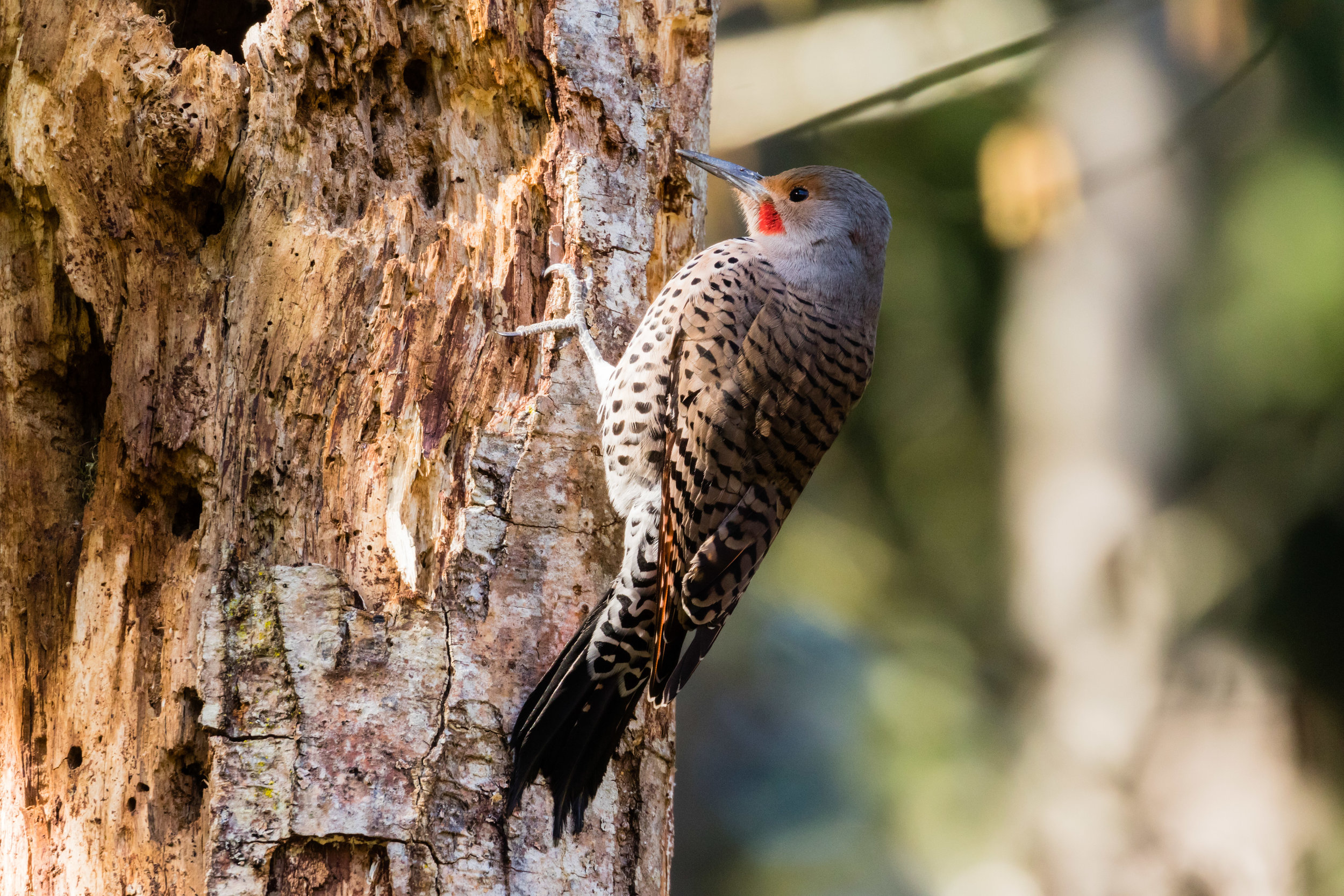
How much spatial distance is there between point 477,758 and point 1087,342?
5733 millimetres

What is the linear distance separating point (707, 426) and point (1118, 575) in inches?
185

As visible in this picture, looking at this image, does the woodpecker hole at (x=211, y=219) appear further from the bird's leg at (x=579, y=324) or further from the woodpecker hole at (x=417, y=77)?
the bird's leg at (x=579, y=324)

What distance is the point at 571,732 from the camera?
7.62 ft

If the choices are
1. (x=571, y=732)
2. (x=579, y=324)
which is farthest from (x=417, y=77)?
(x=571, y=732)

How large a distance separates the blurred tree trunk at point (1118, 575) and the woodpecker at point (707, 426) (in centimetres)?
407

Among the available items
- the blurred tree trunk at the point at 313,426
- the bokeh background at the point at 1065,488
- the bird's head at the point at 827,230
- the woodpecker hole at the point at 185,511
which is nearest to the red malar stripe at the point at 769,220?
the bird's head at the point at 827,230

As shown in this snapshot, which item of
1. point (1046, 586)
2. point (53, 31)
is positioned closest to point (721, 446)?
point (53, 31)

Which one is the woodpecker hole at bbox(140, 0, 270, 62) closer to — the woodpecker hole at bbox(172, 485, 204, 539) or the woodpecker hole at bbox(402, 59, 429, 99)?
the woodpecker hole at bbox(402, 59, 429, 99)

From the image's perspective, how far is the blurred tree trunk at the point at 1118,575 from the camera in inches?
258

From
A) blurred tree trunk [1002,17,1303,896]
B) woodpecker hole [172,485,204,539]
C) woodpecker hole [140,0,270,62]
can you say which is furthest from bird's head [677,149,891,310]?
blurred tree trunk [1002,17,1303,896]

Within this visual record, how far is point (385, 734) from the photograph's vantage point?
217 cm

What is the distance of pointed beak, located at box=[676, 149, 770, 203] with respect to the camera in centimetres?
289

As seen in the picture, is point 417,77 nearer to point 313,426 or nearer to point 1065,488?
point 313,426

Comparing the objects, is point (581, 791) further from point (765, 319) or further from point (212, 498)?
point (765, 319)
